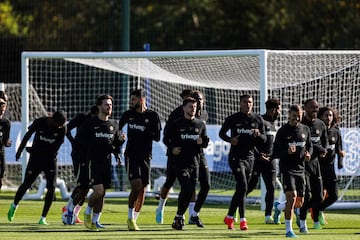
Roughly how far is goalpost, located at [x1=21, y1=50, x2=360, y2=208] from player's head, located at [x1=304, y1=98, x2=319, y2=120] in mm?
4200

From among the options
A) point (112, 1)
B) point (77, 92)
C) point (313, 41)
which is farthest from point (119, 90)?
point (112, 1)

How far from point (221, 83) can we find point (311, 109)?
7.80 metres

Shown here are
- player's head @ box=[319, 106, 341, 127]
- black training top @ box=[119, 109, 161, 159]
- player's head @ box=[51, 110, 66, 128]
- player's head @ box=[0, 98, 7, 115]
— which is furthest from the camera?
player's head @ box=[0, 98, 7, 115]

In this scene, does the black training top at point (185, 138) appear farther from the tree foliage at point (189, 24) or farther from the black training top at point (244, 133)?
the tree foliage at point (189, 24)

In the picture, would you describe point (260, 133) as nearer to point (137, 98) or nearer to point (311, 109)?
point (311, 109)

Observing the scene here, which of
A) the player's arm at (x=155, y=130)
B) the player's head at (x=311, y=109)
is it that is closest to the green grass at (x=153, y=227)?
the player's arm at (x=155, y=130)

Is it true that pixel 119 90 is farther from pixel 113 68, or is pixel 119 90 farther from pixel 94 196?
pixel 94 196

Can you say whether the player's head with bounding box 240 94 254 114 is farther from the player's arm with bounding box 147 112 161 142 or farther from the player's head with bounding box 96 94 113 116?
the player's head with bounding box 96 94 113 116

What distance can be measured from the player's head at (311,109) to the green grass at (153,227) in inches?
71.8

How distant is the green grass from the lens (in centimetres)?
1720

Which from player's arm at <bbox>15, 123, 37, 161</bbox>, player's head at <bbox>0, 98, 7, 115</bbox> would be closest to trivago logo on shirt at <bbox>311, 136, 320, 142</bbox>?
player's arm at <bbox>15, 123, 37, 161</bbox>

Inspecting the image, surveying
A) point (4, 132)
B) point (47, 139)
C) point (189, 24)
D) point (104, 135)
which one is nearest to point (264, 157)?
point (104, 135)

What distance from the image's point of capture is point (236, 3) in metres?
47.2

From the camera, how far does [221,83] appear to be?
2606cm
